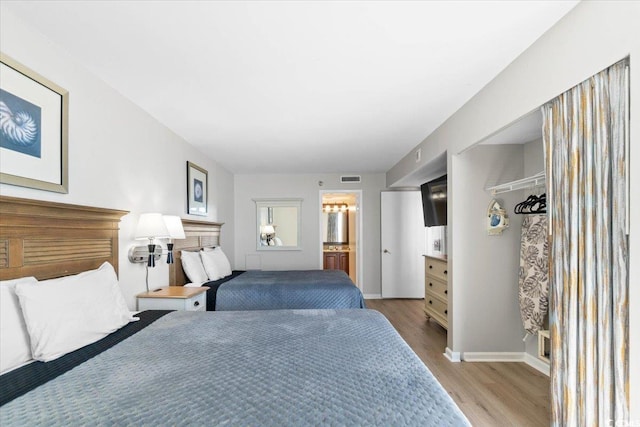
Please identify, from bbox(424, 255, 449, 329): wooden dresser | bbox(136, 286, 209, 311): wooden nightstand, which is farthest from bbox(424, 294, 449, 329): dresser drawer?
bbox(136, 286, 209, 311): wooden nightstand

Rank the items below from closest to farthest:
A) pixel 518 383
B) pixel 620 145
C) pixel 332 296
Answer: pixel 620 145, pixel 518 383, pixel 332 296

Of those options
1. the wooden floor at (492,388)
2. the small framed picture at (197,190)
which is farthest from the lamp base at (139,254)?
the wooden floor at (492,388)

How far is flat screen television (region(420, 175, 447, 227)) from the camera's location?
389 centimetres

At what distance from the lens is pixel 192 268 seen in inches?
140

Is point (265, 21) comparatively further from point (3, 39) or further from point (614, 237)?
point (614, 237)

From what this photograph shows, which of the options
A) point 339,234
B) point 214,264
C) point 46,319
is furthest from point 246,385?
point 339,234

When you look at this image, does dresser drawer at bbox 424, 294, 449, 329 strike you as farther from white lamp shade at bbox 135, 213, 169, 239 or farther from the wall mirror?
white lamp shade at bbox 135, 213, 169, 239

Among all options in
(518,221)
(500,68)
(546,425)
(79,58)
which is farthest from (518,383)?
(79,58)

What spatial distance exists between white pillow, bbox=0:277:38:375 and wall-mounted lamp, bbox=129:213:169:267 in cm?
111

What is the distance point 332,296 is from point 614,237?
246 centimetres

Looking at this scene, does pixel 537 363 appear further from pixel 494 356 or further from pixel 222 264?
pixel 222 264

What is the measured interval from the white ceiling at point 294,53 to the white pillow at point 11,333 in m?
1.43

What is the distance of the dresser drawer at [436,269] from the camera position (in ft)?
12.1

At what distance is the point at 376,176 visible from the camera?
6.12 meters
